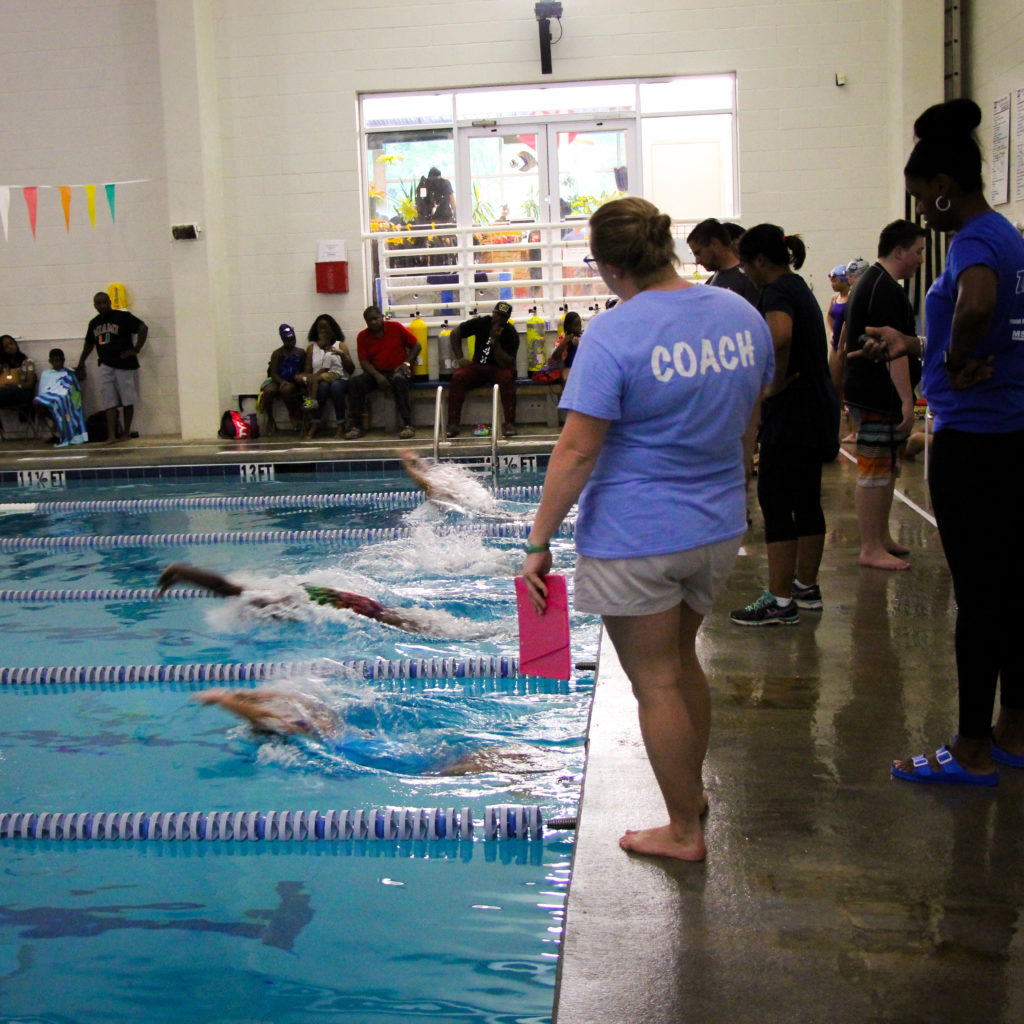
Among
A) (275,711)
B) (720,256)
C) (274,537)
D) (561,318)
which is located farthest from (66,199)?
(275,711)

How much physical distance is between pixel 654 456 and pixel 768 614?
212cm

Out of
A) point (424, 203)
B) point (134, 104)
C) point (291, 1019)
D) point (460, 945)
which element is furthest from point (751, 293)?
point (134, 104)

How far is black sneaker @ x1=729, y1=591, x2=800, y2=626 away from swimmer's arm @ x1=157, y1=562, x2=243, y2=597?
229 centimetres

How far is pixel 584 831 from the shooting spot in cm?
261

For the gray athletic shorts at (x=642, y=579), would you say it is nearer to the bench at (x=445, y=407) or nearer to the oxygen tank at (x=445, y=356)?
the bench at (x=445, y=407)

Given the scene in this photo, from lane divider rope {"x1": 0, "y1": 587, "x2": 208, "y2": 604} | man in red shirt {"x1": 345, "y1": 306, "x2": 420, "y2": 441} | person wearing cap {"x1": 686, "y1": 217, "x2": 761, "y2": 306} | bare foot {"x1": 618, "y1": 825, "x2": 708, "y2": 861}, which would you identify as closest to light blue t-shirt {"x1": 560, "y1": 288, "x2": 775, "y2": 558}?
→ bare foot {"x1": 618, "y1": 825, "x2": 708, "y2": 861}

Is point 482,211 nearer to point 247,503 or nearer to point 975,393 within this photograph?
point 247,503

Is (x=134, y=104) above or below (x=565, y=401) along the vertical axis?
above

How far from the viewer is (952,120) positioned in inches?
97.8

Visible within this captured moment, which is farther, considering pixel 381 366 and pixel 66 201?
pixel 66 201

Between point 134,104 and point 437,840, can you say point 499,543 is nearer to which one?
point 437,840

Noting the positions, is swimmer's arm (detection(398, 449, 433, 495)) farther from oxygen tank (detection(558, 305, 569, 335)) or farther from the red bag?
oxygen tank (detection(558, 305, 569, 335))

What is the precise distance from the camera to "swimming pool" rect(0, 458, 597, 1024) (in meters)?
2.58

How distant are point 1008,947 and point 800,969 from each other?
396mm
